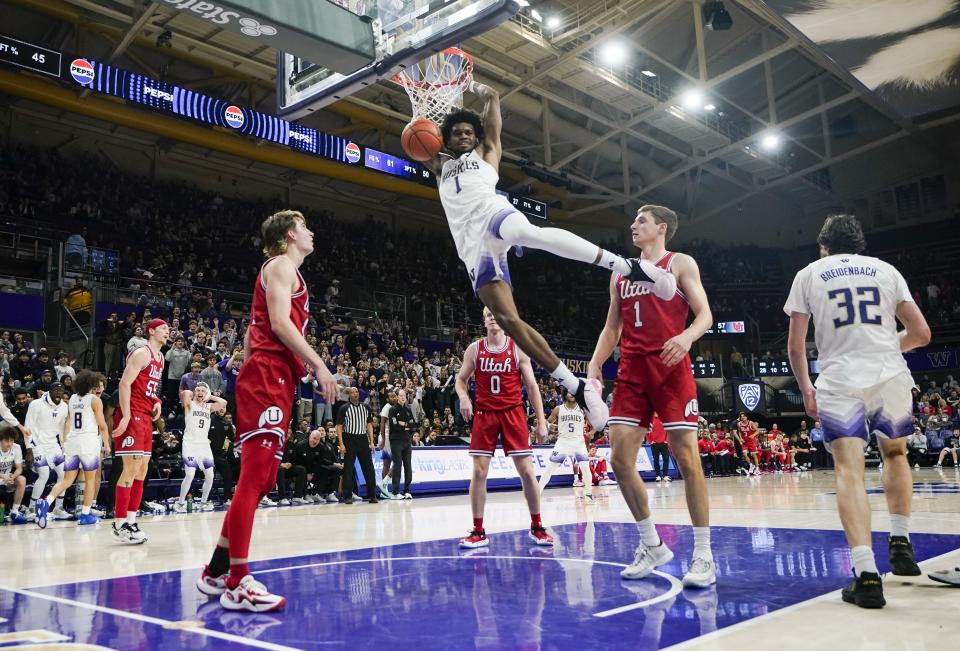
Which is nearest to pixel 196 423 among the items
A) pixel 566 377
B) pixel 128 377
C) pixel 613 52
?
pixel 128 377

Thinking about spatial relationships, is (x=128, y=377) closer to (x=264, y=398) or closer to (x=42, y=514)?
(x=42, y=514)

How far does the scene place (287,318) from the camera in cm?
403

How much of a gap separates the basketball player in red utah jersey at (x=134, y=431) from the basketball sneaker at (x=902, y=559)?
619 centimetres

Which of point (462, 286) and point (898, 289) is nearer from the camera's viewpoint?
point (898, 289)

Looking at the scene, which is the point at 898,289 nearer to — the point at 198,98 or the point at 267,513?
the point at 267,513

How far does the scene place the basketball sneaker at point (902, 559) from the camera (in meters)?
4.06

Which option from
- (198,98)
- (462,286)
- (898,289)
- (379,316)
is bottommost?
(898,289)

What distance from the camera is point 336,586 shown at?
440cm

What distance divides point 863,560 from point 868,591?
6.0 inches

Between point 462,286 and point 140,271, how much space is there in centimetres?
1346

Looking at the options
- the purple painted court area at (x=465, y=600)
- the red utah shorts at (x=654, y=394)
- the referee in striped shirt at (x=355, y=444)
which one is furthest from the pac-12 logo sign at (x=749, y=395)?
the red utah shorts at (x=654, y=394)

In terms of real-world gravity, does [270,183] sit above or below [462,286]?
above

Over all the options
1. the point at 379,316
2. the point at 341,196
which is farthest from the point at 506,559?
the point at 341,196

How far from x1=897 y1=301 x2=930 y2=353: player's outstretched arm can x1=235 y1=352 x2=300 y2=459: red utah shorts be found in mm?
3390
